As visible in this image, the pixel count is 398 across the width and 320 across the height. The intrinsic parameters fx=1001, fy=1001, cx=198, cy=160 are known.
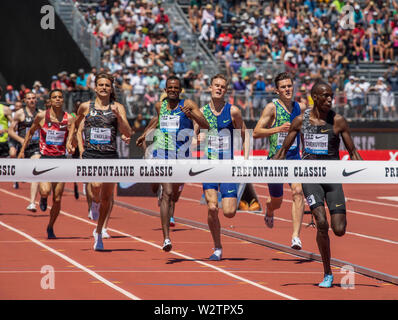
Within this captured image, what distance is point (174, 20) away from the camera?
3603 centimetres

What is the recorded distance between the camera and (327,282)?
10.5 meters

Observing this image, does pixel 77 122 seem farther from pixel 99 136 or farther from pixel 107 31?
pixel 107 31

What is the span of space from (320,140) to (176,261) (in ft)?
9.49

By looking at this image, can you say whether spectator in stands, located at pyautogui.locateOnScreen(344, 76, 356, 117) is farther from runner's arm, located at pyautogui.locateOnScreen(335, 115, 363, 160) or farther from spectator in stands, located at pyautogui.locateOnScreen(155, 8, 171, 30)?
runner's arm, located at pyautogui.locateOnScreen(335, 115, 363, 160)

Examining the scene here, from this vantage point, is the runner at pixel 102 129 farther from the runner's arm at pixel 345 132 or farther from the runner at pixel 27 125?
the runner at pixel 27 125

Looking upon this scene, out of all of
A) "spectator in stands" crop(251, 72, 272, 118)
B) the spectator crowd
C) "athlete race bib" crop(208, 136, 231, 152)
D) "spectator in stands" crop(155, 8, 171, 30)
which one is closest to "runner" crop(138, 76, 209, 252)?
"athlete race bib" crop(208, 136, 231, 152)

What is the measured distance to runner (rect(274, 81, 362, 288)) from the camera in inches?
416

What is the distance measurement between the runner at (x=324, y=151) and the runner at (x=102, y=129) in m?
3.49

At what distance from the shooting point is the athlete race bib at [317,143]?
10.8 metres

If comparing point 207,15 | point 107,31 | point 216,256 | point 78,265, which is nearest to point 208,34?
point 207,15

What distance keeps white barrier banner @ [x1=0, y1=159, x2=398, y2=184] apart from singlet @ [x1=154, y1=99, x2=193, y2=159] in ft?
4.09
